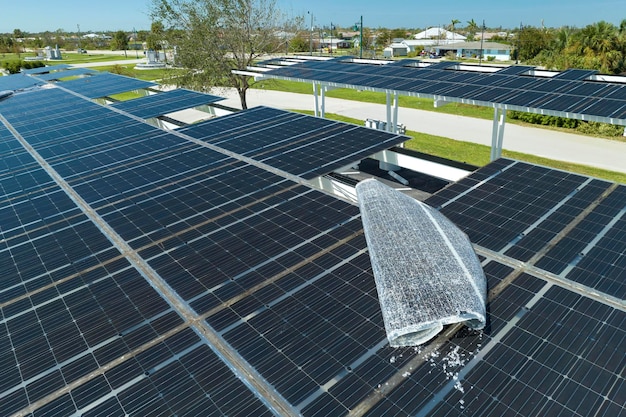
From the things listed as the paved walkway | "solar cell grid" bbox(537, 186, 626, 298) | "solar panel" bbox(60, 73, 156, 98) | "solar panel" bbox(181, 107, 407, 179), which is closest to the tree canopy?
the paved walkway

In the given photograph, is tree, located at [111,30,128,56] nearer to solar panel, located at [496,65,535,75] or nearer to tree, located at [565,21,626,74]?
tree, located at [565,21,626,74]

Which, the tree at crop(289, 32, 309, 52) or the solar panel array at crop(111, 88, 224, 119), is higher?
the tree at crop(289, 32, 309, 52)

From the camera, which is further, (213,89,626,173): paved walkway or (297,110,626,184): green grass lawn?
(213,89,626,173): paved walkway

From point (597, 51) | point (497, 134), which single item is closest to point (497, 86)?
point (497, 134)

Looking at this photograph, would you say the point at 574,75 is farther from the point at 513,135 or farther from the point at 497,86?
the point at 513,135

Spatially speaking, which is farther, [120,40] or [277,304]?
[120,40]

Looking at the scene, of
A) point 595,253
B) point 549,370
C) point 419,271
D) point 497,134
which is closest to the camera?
point 549,370

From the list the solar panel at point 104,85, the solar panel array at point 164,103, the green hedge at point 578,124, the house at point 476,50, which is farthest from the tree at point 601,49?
the house at point 476,50
